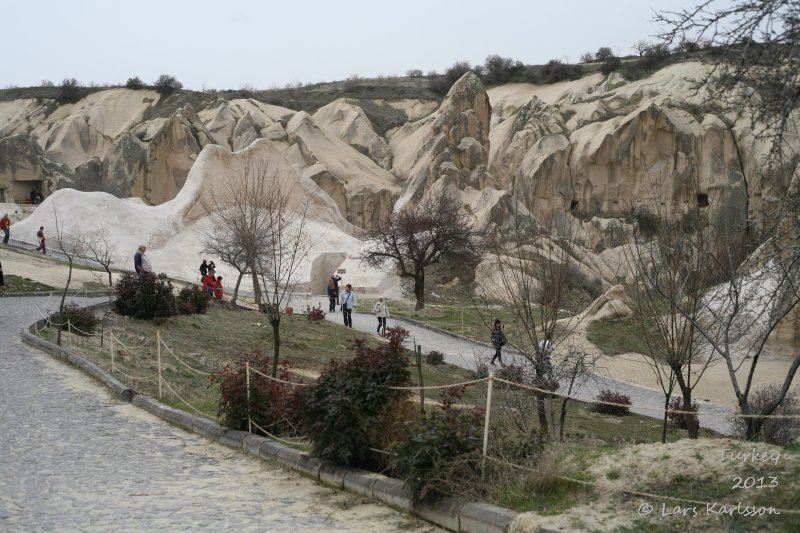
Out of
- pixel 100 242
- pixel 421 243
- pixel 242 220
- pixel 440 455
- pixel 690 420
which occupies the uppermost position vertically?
pixel 242 220

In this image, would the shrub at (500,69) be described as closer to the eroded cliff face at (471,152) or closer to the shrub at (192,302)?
the eroded cliff face at (471,152)

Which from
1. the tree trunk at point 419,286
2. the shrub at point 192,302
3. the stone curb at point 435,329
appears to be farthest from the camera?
the tree trunk at point 419,286

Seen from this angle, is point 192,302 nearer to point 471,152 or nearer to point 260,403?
point 260,403

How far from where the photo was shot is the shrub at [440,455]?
678 cm

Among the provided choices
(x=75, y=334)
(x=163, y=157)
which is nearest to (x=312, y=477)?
(x=75, y=334)

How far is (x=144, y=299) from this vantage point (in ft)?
76.9

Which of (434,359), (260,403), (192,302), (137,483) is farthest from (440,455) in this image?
(192,302)

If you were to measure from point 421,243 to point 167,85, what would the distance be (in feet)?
225

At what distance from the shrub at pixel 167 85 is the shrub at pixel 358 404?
93.6m

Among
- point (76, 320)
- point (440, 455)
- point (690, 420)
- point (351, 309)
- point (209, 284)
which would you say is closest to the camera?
point (440, 455)

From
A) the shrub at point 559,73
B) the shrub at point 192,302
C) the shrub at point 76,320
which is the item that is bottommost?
the shrub at point 192,302

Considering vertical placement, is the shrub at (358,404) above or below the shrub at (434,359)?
above

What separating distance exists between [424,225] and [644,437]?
24537 mm

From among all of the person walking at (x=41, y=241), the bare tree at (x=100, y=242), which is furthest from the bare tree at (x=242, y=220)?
the person walking at (x=41, y=241)
